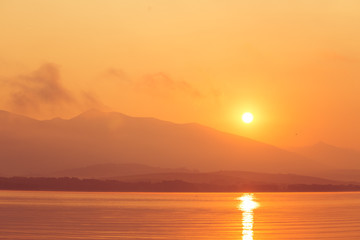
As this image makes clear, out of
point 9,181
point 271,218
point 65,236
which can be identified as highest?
point 9,181

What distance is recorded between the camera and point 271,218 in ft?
137

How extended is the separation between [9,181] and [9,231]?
124 metres

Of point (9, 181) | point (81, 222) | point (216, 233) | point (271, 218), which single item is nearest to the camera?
point (216, 233)

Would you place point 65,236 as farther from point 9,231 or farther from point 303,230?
point 303,230

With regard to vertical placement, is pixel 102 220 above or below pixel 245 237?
above

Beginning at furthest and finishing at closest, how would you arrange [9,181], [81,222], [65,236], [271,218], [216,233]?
[9,181], [271,218], [81,222], [216,233], [65,236]

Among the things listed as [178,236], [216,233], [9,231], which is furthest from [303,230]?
[9,231]

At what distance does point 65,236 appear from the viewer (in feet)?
95.2

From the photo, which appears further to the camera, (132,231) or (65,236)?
(132,231)

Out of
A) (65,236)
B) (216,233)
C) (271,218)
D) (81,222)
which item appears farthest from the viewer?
(271,218)

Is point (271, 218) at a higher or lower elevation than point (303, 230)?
higher

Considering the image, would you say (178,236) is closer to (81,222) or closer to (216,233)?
(216,233)

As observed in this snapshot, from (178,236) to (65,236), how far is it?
484 centimetres

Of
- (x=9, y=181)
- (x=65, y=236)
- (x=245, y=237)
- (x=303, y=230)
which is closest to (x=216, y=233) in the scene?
(x=245, y=237)
